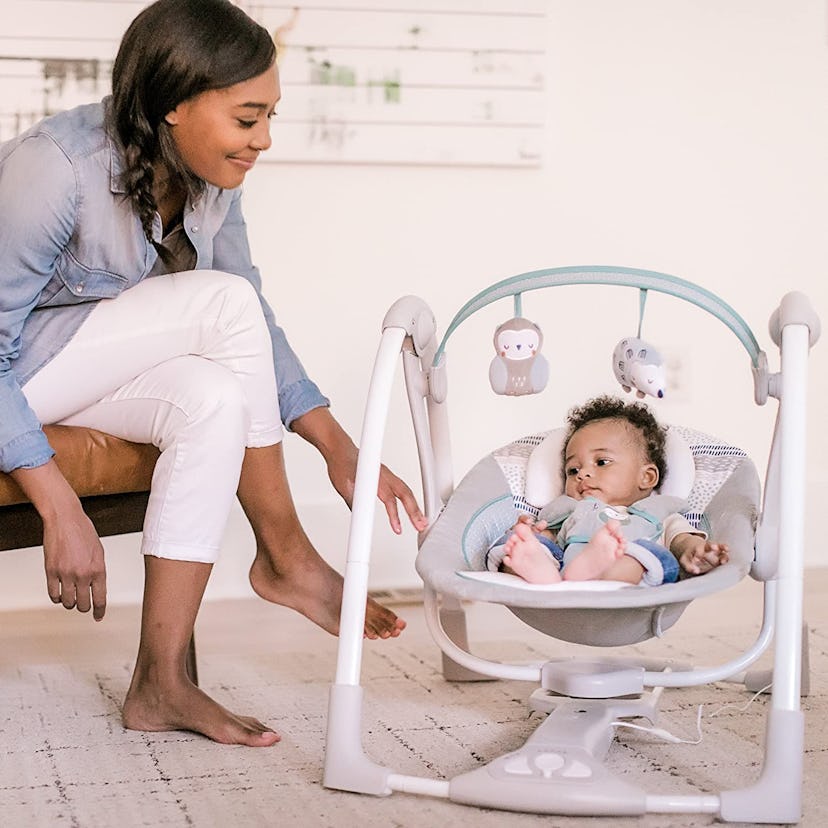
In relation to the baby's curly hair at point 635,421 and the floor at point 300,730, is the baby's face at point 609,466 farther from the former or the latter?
the floor at point 300,730

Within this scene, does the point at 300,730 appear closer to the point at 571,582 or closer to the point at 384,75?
the point at 571,582

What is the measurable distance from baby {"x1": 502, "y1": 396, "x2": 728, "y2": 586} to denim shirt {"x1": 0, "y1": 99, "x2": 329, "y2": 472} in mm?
582

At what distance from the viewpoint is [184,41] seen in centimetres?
148

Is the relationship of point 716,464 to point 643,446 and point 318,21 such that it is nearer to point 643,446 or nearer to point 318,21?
point 643,446

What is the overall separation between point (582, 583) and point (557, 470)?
1.21 feet

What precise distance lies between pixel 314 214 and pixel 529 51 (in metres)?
0.54

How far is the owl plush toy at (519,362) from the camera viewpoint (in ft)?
5.09

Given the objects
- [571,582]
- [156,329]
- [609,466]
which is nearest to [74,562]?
[156,329]

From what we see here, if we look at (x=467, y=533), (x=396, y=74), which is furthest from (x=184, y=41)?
(x=396, y=74)

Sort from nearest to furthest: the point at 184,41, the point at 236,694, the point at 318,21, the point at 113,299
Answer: the point at 184,41, the point at 113,299, the point at 236,694, the point at 318,21

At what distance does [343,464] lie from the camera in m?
1.67

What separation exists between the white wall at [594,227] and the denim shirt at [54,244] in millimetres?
925

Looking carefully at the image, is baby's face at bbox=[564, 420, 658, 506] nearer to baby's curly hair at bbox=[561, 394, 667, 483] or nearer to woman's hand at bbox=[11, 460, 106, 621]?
baby's curly hair at bbox=[561, 394, 667, 483]

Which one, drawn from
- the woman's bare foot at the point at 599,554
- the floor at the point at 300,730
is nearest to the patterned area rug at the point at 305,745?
the floor at the point at 300,730
